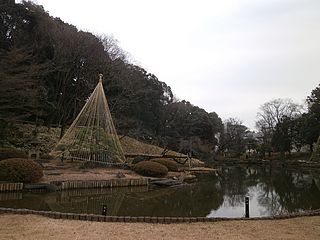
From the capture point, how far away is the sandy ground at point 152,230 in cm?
594

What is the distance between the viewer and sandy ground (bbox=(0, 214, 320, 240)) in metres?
5.94

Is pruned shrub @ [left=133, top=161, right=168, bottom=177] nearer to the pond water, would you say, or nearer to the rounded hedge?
the pond water

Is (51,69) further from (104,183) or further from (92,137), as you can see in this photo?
(104,183)

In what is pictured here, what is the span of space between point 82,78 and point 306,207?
20.4 m

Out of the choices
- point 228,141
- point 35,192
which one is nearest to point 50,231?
point 35,192

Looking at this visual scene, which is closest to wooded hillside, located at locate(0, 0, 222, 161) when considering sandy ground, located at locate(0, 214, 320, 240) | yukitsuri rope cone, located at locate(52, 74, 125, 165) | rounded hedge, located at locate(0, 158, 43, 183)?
yukitsuri rope cone, located at locate(52, 74, 125, 165)

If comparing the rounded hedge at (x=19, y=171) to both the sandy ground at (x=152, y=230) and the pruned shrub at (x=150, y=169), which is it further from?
the pruned shrub at (x=150, y=169)

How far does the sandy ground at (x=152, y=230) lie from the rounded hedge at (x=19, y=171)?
5999 mm

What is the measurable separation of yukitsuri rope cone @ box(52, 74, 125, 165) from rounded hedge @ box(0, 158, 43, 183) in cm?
477

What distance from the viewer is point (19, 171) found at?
1328cm

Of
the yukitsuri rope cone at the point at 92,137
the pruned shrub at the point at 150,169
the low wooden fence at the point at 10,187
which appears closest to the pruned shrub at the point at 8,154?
the low wooden fence at the point at 10,187

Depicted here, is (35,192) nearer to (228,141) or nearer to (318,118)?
(318,118)

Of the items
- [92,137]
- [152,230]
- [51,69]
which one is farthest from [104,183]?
[51,69]

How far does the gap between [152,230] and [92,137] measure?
1310 cm
